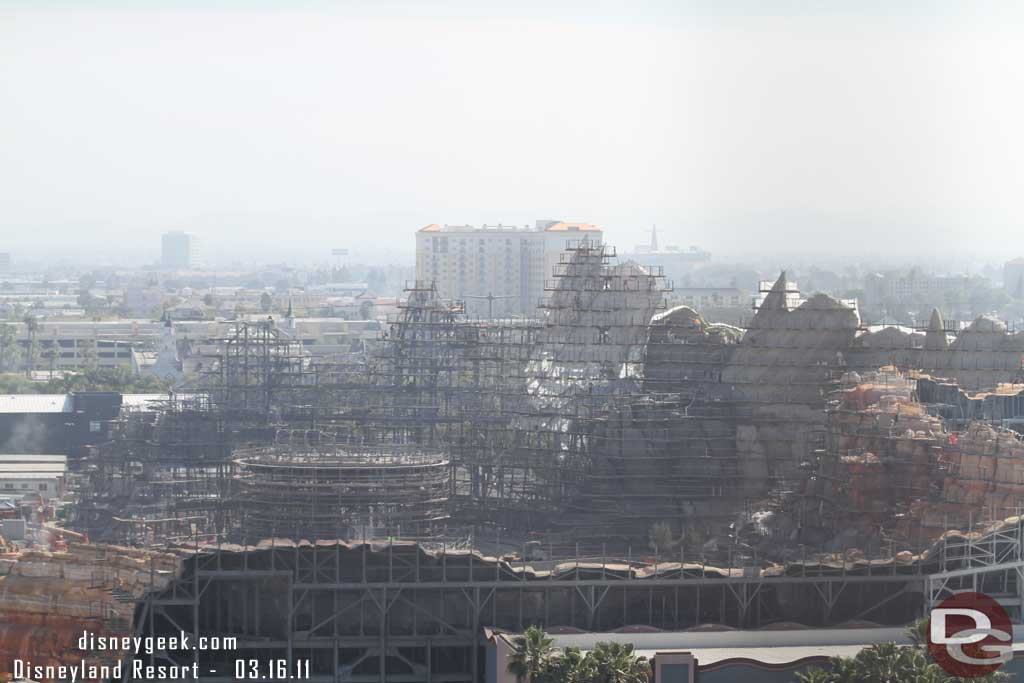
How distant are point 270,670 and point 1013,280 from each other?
221ft

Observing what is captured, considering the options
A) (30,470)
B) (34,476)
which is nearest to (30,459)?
(30,470)

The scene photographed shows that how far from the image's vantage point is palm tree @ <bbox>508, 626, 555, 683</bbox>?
90.6 ft

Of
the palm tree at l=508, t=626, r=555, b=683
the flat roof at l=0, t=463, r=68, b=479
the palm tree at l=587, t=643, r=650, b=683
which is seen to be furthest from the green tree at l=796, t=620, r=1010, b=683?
the flat roof at l=0, t=463, r=68, b=479

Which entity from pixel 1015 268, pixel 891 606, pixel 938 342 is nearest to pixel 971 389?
pixel 938 342

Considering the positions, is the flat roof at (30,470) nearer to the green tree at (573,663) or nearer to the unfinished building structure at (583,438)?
the unfinished building structure at (583,438)

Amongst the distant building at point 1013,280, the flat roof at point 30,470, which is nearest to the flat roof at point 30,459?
the flat roof at point 30,470

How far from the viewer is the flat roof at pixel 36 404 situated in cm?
6494

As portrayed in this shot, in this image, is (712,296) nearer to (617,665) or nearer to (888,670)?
(617,665)

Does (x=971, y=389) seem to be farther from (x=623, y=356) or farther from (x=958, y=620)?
(x=958, y=620)

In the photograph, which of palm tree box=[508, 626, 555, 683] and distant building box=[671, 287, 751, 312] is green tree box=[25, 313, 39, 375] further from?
palm tree box=[508, 626, 555, 683]

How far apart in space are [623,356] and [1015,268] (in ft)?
152

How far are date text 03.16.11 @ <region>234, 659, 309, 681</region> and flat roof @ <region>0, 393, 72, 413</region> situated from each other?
34.0 metres

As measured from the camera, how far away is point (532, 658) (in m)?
27.7

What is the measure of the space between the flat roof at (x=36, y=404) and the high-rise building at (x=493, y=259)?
2763 cm
